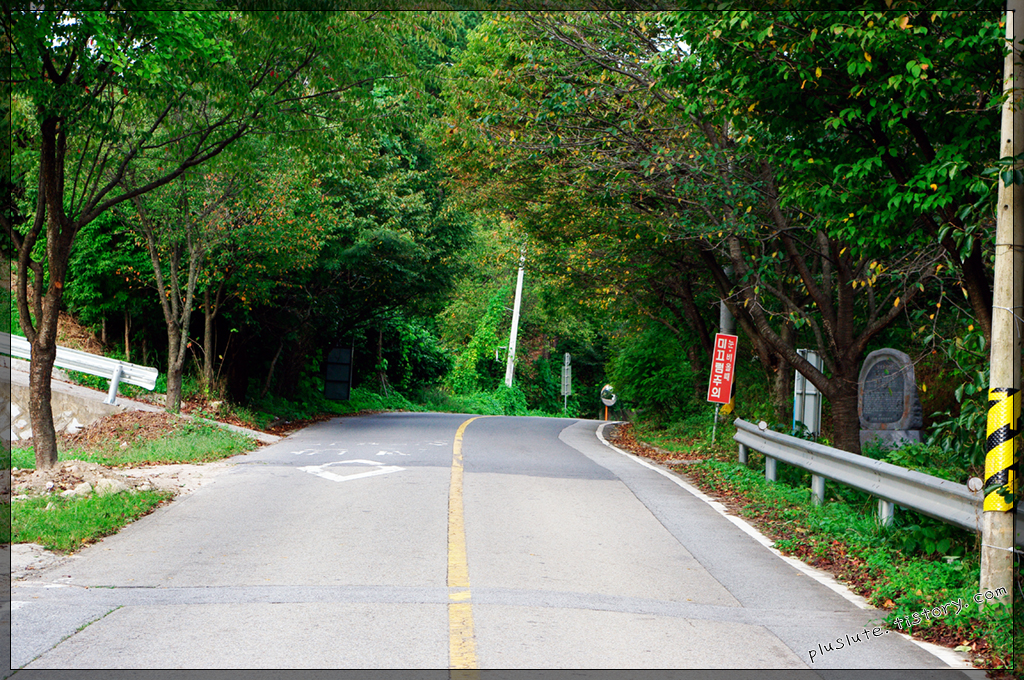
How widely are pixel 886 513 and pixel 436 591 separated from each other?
4574 millimetres

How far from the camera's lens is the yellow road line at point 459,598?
505 cm

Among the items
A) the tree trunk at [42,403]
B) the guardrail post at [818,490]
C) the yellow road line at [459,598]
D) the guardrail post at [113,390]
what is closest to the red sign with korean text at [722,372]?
the guardrail post at [818,490]

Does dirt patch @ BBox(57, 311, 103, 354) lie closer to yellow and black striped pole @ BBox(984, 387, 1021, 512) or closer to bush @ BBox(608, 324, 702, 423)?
bush @ BBox(608, 324, 702, 423)

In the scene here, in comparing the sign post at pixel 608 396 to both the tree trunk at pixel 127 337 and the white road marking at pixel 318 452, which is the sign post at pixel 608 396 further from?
the tree trunk at pixel 127 337

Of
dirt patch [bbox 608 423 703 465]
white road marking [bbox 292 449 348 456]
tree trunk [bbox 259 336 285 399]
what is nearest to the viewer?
white road marking [bbox 292 449 348 456]

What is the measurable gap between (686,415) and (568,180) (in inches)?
395

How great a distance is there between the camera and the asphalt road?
16.9ft

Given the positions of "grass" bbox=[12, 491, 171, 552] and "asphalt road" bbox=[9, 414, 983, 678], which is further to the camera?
"grass" bbox=[12, 491, 171, 552]

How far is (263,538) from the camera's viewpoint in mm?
8367

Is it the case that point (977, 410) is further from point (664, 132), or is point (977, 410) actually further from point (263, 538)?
point (664, 132)

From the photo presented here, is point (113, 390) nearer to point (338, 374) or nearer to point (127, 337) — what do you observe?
point (127, 337)

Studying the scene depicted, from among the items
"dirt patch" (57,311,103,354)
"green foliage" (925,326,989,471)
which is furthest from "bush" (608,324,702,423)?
"green foliage" (925,326,989,471)

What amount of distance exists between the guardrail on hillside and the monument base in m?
2.93

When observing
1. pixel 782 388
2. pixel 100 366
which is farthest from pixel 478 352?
pixel 782 388
